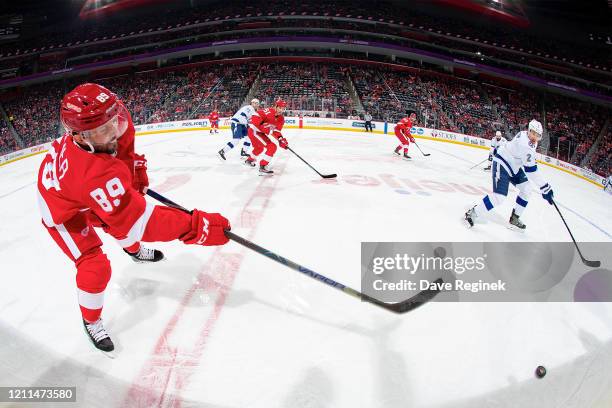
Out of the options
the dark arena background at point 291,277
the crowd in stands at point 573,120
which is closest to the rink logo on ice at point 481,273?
the dark arena background at point 291,277

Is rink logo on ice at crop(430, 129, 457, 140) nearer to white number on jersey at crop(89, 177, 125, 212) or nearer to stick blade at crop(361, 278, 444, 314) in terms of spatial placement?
stick blade at crop(361, 278, 444, 314)

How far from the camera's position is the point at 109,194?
181 centimetres

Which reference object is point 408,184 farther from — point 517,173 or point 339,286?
point 339,286

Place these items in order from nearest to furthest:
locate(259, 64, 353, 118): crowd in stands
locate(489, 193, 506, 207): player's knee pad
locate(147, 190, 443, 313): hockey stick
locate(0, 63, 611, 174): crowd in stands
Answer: locate(147, 190, 443, 313): hockey stick < locate(489, 193, 506, 207): player's knee pad < locate(259, 64, 353, 118): crowd in stands < locate(0, 63, 611, 174): crowd in stands

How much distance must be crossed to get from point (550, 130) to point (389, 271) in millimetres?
23515

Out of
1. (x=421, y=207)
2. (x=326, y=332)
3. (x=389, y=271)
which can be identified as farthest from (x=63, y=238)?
(x=421, y=207)

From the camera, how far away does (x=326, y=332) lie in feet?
8.27

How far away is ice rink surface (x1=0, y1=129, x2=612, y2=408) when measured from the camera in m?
2.06

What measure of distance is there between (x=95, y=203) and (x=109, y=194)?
0.34ft

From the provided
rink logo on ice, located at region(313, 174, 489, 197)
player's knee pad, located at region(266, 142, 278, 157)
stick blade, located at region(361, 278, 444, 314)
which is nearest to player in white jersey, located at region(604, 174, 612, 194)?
rink logo on ice, located at region(313, 174, 489, 197)

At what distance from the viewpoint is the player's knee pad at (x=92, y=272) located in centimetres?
210

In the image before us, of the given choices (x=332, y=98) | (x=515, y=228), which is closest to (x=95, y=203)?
(x=515, y=228)

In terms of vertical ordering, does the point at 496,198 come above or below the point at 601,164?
above

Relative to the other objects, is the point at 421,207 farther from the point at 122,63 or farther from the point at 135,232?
the point at 122,63
